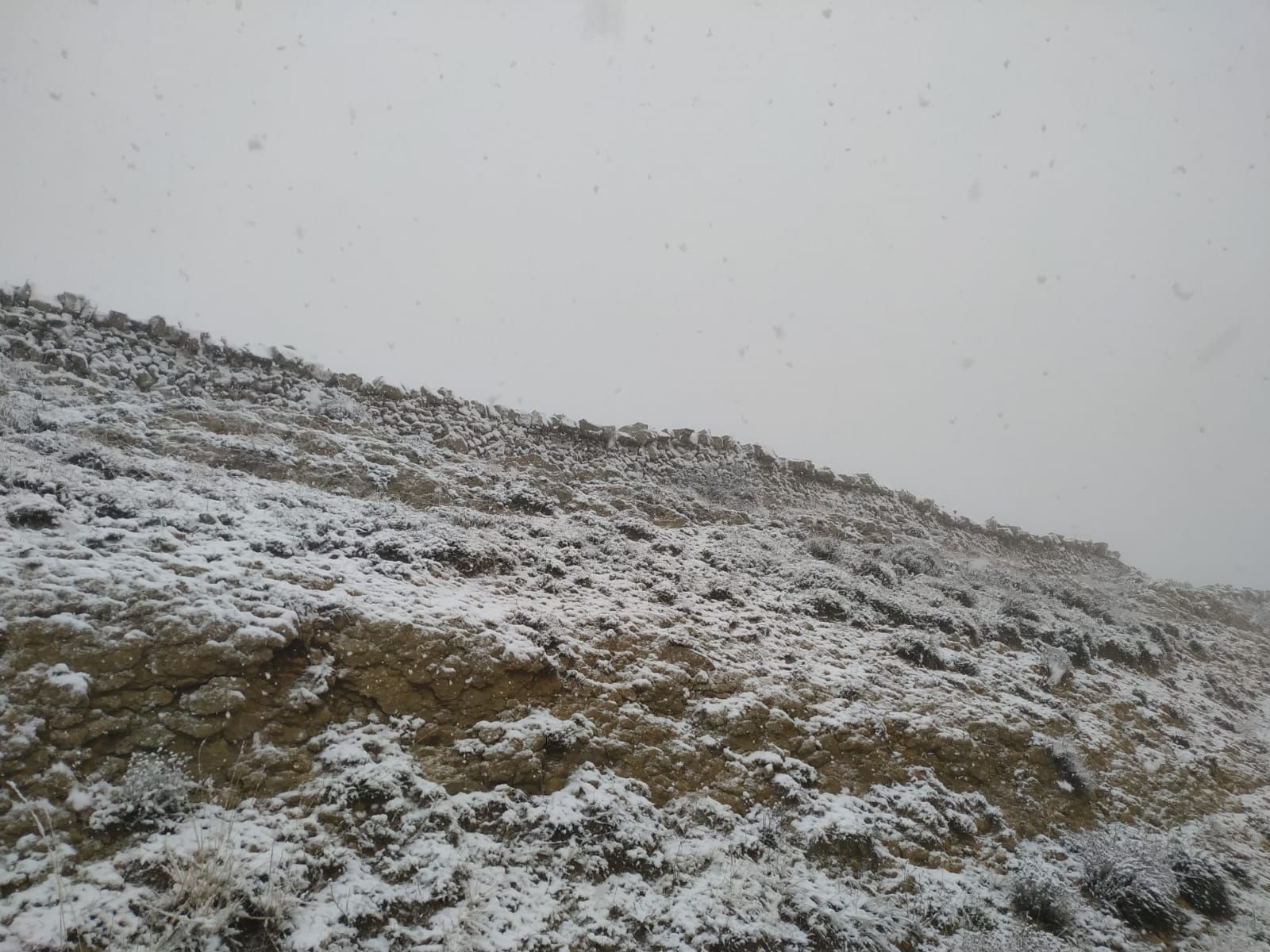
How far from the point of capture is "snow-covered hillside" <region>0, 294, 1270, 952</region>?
3754mm

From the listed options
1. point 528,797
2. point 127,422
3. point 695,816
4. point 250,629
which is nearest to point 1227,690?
point 695,816

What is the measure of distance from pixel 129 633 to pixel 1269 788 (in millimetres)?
15058

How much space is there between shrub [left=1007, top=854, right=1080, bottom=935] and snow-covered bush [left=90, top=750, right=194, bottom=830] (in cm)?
709

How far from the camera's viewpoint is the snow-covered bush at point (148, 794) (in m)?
3.65

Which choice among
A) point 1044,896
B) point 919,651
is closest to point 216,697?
point 1044,896

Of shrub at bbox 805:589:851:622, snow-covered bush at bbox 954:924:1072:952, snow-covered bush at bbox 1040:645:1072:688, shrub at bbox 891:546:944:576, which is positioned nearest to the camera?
snow-covered bush at bbox 954:924:1072:952

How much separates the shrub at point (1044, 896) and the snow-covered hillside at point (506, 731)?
0.05 metres

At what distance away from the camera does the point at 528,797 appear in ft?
15.8

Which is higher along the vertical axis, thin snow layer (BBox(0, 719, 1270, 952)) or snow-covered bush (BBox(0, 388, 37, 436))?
snow-covered bush (BBox(0, 388, 37, 436))

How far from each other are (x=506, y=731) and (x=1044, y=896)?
5228mm

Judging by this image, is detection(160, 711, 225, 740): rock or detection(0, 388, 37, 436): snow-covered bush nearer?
detection(160, 711, 225, 740): rock

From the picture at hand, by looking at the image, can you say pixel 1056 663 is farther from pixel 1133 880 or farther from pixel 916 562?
pixel 1133 880

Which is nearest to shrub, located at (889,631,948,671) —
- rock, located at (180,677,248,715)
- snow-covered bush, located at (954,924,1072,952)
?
snow-covered bush, located at (954,924,1072,952)

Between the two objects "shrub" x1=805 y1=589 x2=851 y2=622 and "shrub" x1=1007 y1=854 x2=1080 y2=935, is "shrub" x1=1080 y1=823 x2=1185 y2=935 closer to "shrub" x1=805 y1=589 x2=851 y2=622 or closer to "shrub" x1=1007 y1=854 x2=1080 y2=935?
"shrub" x1=1007 y1=854 x2=1080 y2=935
